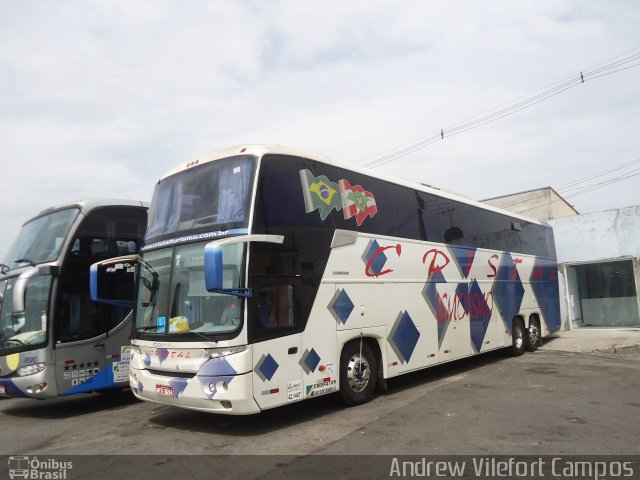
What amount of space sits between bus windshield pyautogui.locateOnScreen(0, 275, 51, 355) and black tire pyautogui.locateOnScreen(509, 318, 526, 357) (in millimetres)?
10988

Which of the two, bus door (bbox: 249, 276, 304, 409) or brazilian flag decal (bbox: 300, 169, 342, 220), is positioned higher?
brazilian flag decal (bbox: 300, 169, 342, 220)

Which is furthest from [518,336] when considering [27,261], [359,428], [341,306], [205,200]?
[27,261]

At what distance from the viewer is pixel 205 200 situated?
7199mm

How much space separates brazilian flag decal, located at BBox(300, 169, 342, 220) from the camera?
7566 millimetres

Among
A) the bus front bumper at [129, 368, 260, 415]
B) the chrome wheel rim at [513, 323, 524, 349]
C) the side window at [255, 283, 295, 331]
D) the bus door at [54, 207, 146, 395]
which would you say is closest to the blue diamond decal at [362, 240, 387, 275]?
the side window at [255, 283, 295, 331]

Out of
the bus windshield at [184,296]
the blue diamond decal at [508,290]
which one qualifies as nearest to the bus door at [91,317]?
the bus windshield at [184,296]

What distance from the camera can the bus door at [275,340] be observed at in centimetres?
643

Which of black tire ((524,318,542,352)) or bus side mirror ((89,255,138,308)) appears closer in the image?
bus side mirror ((89,255,138,308))

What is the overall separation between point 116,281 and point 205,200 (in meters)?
3.39

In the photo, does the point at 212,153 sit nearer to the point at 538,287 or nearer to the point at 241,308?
the point at 241,308

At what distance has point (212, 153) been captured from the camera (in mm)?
7570

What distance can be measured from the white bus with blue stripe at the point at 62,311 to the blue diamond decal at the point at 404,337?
201 inches

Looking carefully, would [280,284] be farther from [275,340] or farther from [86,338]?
[86,338]

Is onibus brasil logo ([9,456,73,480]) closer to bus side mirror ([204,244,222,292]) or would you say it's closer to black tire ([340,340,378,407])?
bus side mirror ([204,244,222,292])
